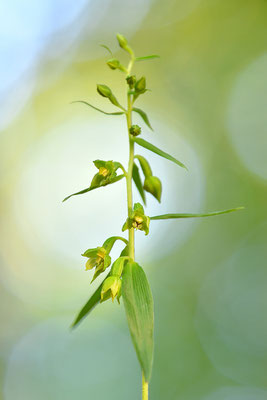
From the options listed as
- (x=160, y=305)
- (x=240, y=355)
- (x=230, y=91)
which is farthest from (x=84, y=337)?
(x=230, y=91)

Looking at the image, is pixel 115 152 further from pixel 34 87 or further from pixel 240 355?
pixel 240 355

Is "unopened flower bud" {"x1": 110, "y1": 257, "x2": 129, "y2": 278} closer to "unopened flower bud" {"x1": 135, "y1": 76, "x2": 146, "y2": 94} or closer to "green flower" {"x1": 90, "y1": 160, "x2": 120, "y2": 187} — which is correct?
"green flower" {"x1": 90, "y1": 160, "x2": 120, "y2": 187}

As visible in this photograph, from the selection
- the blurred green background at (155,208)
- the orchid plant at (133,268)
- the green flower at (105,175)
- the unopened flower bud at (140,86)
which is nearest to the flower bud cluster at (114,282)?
the orchid plant at (133,268)

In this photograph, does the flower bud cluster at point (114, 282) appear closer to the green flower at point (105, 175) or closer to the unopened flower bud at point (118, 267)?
the unopened flower bud at point (118, 267)

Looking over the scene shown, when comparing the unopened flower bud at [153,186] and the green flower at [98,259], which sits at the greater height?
the unopened flower bud at [153,186]

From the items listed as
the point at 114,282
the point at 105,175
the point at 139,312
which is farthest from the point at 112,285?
the point at 105,175

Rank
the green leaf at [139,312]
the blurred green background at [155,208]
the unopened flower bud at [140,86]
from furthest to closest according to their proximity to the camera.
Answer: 1. the blurred green background at [155,208]
2. the unopened flower bud at [140,86]
3. the green leaf at [139,312]

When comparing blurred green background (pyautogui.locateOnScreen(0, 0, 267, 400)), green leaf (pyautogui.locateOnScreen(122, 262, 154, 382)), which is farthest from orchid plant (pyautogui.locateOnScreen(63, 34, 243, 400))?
blurred green background (pyautogui.locateOnScreen(0, 0, 267, 400))
